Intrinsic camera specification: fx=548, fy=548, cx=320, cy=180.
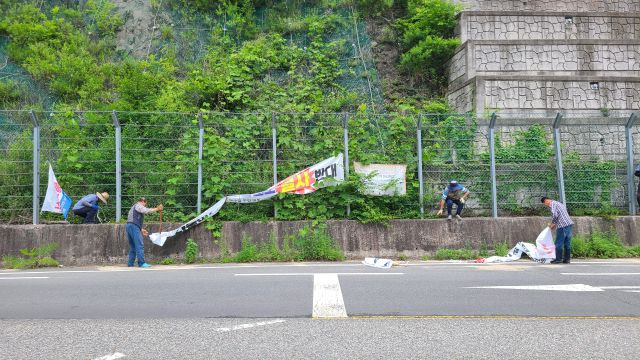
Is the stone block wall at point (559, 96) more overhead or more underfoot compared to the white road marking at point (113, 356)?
more overhead

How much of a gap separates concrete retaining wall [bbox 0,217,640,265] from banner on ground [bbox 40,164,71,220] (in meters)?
0.42

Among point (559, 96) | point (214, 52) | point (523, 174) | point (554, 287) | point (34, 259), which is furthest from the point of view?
point (214, 52)

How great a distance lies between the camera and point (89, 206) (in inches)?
528

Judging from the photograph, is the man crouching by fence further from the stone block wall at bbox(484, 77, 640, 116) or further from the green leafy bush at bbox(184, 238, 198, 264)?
the green leafy bush at bbox(184, 238, 198, 264)

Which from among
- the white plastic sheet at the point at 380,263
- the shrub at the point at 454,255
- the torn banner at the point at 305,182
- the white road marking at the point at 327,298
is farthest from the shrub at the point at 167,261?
the shrub at the point at 454,255

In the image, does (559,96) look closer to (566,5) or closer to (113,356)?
(566,5)

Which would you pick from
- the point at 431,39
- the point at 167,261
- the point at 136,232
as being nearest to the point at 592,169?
Result: the point at 431,39

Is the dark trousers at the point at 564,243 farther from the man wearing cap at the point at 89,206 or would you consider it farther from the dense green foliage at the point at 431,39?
the man wearing cap at the point at 89,206

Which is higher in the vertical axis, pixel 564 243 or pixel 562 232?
pixel 562 232

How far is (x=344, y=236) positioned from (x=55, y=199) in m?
7.10

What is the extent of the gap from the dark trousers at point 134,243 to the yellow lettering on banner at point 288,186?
3.60 meters

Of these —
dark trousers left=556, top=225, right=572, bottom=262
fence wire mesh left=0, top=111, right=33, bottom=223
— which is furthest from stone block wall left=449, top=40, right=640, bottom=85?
fence wire mesh left=0, top=111, right=33, bottom=223

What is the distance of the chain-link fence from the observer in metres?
13.8

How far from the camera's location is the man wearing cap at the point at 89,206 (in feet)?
44.1
